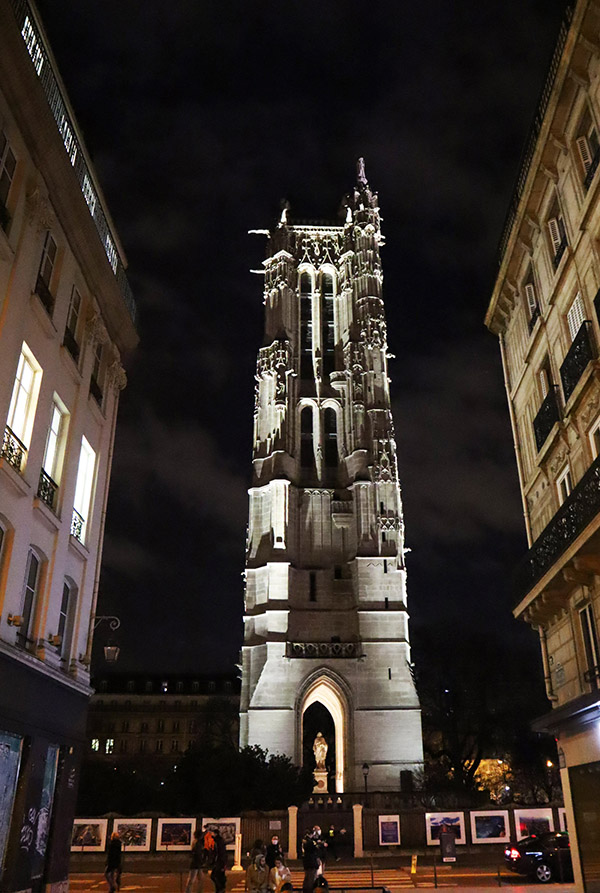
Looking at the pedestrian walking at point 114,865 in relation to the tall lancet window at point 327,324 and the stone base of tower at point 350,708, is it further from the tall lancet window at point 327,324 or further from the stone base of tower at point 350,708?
the tall lancet window at point 327,324

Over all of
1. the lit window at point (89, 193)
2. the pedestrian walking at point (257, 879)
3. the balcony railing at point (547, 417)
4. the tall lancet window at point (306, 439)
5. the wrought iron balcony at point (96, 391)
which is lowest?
the pedestrian walking at point (257, 879)

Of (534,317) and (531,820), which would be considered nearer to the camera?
(534,317)

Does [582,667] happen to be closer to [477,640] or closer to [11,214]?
[11,214]

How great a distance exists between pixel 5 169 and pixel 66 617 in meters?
9.45

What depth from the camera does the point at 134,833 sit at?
24.5 m

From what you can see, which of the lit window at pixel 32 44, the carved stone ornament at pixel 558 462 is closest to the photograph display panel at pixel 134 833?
the carved stone ornament at pixel 558 462

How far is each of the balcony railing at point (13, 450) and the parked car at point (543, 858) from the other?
16.7m

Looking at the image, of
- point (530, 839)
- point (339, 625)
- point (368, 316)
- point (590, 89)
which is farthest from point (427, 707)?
point (590, 89)

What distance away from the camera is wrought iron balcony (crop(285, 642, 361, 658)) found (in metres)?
48.6

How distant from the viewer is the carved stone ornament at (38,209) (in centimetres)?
1409

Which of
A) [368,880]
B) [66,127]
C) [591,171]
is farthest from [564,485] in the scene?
[66,127]

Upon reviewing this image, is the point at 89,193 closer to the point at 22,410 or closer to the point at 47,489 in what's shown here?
the point at 22,410

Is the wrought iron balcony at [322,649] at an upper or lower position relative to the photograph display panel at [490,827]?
upper

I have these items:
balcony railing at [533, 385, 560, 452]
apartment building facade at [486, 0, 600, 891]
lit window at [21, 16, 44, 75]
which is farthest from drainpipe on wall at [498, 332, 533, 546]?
lit window at [21, 16, 44, 75]
